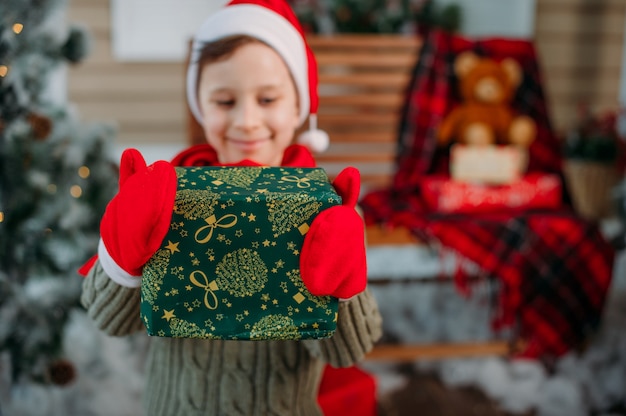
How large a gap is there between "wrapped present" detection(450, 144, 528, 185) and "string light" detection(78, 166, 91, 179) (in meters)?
1.16

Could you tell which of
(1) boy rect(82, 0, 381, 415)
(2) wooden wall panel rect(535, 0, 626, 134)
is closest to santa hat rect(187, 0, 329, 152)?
(1) boy rect(82, 0, 381, 415)

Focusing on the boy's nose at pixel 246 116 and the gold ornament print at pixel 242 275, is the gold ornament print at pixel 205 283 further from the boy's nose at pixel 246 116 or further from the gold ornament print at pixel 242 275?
the boy's nose at pixel 246 116

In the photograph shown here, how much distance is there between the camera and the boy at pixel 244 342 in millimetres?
721

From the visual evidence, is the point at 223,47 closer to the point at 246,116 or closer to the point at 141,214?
the point at 246,116

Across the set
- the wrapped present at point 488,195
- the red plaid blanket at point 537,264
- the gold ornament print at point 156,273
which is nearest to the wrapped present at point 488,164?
the wrapped present at point 488,195

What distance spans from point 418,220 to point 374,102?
101 cm

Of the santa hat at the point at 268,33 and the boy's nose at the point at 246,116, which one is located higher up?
the santa hat at the point at 268,33

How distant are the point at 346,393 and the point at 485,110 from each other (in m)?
1.41

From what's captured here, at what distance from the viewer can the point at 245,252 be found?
58cm

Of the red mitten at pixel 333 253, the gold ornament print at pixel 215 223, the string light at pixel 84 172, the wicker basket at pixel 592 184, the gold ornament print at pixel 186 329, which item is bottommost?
the wicker basket at pixel 592 184

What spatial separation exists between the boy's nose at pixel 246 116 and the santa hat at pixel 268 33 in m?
0.08

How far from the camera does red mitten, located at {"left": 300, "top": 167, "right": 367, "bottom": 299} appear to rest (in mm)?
568

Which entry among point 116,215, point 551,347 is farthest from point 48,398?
point 551,347

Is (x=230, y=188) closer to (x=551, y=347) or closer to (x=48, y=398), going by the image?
(x=48, y=398)
